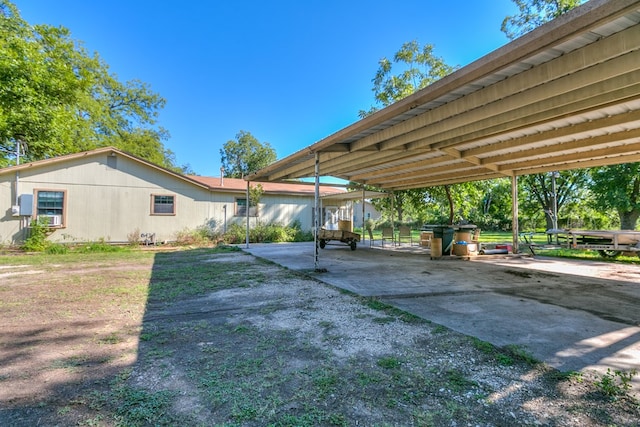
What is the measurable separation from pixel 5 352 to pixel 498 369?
14.9 ft

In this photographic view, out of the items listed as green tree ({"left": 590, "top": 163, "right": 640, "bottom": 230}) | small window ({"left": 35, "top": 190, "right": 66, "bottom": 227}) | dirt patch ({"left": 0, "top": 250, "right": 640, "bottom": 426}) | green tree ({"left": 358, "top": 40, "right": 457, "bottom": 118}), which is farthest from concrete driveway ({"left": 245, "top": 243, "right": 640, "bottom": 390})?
green tree ({"left": 358, "top": 40, "right": 457, "bottom": 118})

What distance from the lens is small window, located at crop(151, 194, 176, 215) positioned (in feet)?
45.6

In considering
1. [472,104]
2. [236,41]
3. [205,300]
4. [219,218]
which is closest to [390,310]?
[205,300]

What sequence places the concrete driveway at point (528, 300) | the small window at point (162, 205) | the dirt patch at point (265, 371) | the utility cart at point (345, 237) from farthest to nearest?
1. the small window at point (162, 205)
2. the utility cart at point (345, 237)
3. the concrete driveway at point (528, 300)
4. the dirt patch at point (265, 371)

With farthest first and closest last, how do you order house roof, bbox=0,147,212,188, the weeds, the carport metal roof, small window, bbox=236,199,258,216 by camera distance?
small window, bbox=236,199,258,216 < house roof, bbox=0,147,212,188 < the carport metal roof < the weeds

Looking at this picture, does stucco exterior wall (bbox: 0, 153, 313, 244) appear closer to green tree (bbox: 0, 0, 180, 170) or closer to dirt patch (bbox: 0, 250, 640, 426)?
green tree (bbox: 0, 0, 180, 170)

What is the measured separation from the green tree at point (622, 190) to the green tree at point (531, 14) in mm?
8125

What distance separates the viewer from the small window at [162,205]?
13891mm

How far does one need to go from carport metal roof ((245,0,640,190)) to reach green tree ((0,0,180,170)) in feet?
37.4

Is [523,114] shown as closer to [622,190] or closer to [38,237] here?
[622,190]

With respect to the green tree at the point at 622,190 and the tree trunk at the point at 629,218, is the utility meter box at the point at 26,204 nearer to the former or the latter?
the green tree at the point at 622,190

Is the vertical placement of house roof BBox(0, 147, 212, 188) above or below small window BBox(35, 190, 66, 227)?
above

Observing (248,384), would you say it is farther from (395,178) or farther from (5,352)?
(395,178)

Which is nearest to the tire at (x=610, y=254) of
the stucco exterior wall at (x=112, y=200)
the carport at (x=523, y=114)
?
the carport at (x=523, y=114)
